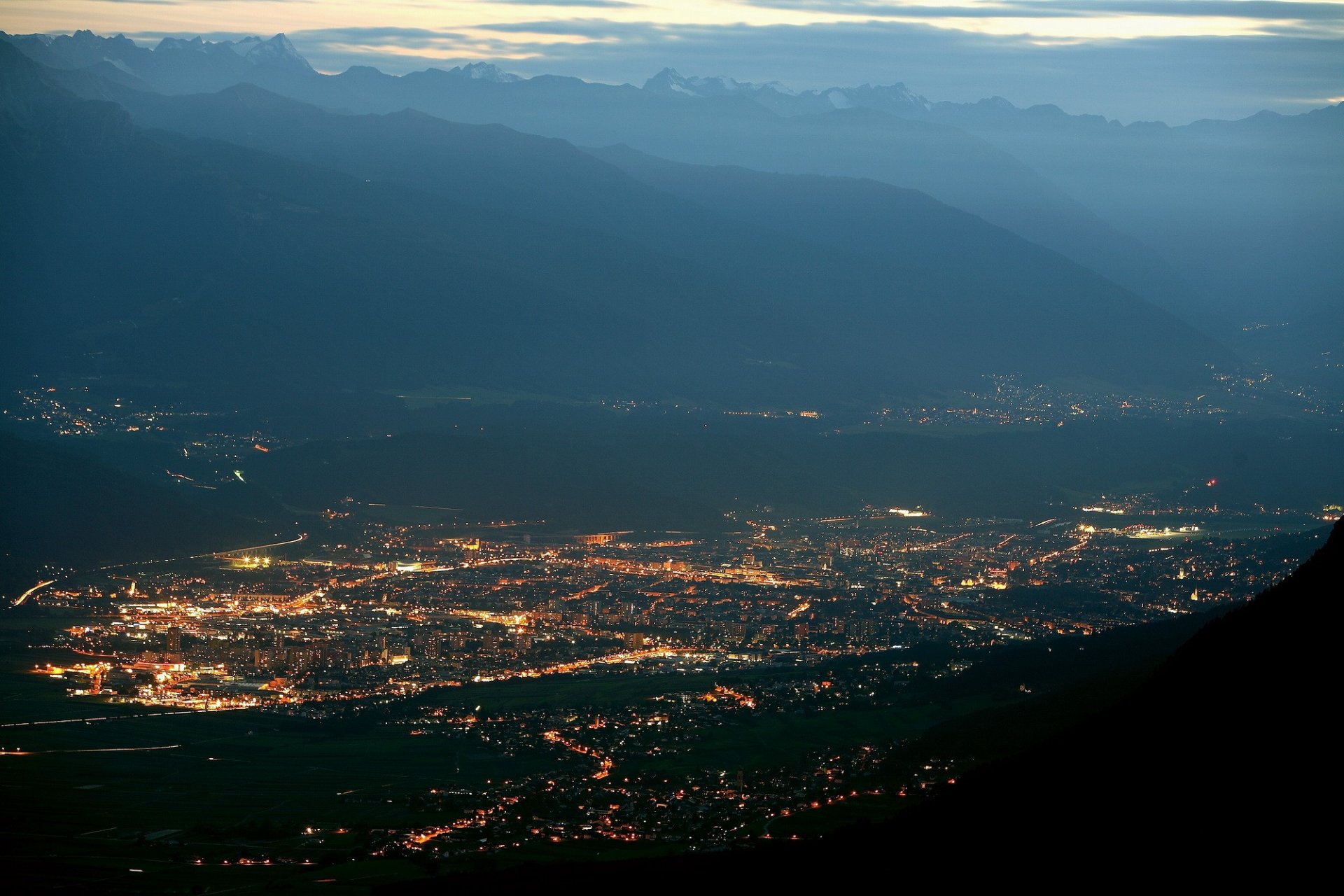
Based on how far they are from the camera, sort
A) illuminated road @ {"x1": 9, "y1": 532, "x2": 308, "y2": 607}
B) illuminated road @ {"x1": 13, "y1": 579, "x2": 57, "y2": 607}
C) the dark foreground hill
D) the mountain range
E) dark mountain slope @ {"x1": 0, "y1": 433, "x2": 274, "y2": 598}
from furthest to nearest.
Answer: the mountain range → dark mountain slope @ {"x1": 0, "y1": 433, "x2": 274, "y2": 598} → illuminated road @ {"x1": 9, "y1": 532, "x2": 308, "y2": 607} → illuminated road @ {"x1": 13, "y1": 579, "x2": 57, "y2": 607} → the dark foreground hill

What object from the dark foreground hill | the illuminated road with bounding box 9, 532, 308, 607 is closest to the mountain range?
the illuminated road with bounding box 9, 532, 308, 607

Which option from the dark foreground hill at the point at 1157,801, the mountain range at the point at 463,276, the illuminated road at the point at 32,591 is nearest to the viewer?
the dark foreground hill at the point at 1157,801

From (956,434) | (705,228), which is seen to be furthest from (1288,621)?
(705,228)

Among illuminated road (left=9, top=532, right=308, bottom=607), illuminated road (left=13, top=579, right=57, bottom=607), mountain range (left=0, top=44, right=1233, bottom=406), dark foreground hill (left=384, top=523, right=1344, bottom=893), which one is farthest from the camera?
mountain range (left=0, top=44, right=1233, bottom=406)

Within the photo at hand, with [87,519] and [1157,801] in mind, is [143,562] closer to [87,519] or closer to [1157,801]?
[87,519]

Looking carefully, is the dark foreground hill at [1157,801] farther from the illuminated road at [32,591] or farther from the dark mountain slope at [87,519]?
the dark mountain slope at [87,519]

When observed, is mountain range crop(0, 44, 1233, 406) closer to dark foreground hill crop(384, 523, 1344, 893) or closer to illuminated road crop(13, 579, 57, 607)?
illuminated road crop(13, 579, 57, 607)

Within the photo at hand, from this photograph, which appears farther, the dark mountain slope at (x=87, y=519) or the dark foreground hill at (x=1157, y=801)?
the dark mountain slope at (x=87, y=519)

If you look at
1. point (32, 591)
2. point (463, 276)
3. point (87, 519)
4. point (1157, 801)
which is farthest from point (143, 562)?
point (463, 276)

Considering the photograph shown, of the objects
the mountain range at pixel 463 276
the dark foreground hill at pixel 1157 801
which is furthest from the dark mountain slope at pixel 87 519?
the mountain range at pixel 463 276

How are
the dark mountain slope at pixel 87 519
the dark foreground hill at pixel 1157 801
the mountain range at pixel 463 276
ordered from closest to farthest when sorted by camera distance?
the dark foreground hill at pixel 1157 801 → the dark mountain slope at pixel 87 519 → the mountain range at pixel 463 276
